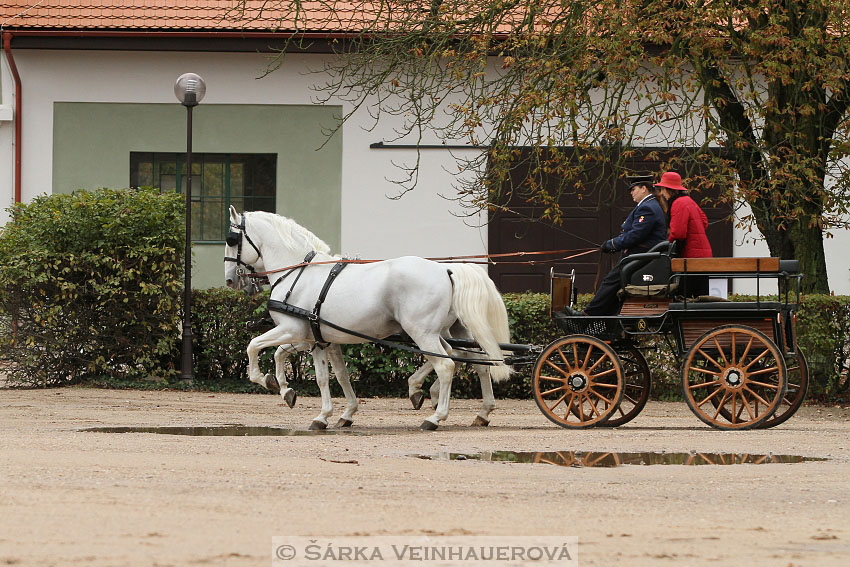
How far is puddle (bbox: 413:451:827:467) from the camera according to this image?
8289mm

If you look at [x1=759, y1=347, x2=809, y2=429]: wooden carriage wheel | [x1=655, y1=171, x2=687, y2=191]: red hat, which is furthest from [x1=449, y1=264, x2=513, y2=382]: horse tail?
[x1=759, y1=347, x2=809, y2=429]: wooden carriage wheel

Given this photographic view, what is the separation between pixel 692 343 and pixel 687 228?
3.29 ft

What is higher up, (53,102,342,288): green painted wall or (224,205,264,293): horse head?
(53,102,342,288): green painted wall

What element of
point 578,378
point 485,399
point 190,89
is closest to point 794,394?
Result: point 578,378

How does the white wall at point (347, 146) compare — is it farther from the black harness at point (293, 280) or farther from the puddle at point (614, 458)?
the puddle at point (614, 458)

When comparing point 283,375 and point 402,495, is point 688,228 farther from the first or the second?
point 402,495

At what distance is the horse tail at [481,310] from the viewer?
34.7 feet

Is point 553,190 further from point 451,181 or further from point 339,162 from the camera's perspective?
point 339,162

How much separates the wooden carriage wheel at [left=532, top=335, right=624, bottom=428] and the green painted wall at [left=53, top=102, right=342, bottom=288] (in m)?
9.05

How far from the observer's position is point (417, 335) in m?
10.6

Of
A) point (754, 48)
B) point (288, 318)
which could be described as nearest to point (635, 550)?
point (288, 318)

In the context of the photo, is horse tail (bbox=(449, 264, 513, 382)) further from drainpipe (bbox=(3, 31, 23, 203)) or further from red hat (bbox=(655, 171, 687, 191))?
drainpipe (bbox=(3, 31, 23, 203))

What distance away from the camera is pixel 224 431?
10383 millimetres

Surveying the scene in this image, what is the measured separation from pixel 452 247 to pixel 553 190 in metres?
1.79
